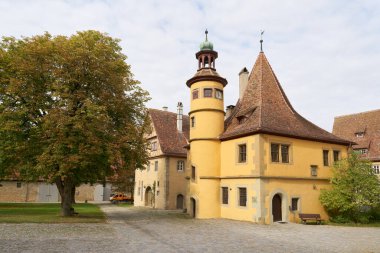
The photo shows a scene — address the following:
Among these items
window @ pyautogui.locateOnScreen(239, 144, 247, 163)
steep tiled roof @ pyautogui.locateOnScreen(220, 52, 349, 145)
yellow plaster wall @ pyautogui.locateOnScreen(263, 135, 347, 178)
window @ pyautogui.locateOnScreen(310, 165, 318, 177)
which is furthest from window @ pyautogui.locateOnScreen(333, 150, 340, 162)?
window @ pyautogui.locateOnScreen(239, 144, 247, 163)

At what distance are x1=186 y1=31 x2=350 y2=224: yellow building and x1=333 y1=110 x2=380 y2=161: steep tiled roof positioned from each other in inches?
528

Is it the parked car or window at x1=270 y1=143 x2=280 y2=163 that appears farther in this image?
the parked car

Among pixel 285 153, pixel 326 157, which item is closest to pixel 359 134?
pixel 326 157

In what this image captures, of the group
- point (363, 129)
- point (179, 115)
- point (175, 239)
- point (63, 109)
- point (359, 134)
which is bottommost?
point (175, 239)

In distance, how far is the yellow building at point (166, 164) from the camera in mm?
36844

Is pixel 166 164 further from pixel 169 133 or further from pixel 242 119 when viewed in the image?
pixel 242 119

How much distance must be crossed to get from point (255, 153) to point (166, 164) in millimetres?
15901

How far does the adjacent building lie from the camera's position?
124ft

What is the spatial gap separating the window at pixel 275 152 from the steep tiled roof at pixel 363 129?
65.0ft

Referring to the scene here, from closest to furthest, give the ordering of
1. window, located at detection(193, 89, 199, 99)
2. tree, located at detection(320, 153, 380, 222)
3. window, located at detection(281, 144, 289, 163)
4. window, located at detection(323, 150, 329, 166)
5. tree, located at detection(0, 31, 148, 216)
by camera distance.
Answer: tree, located at detection(0, 31, 148, 216), tree, located at detection(320, 153, 380, 222), window, located at detection(281, 144, 289, 163), window, located at detection(323, 150, 329, 166), window, located at detection(193, 89, 199, 99)

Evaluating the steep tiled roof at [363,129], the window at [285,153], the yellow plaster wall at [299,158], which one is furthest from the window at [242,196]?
the steep tiled roof at [363,129]

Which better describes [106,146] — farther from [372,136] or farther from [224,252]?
[372,136]

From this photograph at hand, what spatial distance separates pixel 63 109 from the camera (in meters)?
21.8

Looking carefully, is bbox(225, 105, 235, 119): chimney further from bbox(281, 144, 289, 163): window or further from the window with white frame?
the window with white frame
